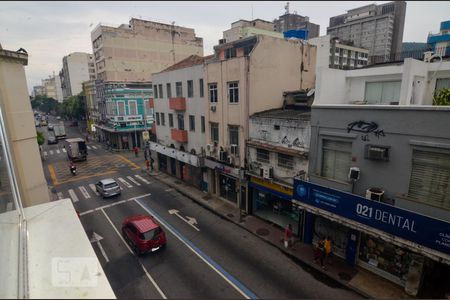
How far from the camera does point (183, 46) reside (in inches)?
2146

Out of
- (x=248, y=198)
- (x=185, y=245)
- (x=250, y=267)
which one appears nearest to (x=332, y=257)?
(x=250, y=267)

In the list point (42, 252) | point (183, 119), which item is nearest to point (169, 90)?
point (183, 119)

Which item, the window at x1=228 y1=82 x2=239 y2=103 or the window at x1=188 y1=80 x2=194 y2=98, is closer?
the window at x1=228 y1=82 x2=239 y2=103

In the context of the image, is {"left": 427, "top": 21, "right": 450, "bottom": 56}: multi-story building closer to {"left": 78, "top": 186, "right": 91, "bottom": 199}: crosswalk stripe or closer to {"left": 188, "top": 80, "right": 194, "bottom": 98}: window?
{"left": 188, "top": 80, "right": 194, "bottom": 98}: window

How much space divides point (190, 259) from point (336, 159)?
1047 cm

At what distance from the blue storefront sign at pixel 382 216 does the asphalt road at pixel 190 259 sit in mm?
3837

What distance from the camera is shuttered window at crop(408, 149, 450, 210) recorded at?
1027 centimetres

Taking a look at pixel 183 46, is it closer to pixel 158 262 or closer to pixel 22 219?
pixel 158 262

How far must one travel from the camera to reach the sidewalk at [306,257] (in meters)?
12.1

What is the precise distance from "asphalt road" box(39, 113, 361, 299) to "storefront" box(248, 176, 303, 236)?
2638 millimetres

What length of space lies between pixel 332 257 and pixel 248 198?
7514 mm

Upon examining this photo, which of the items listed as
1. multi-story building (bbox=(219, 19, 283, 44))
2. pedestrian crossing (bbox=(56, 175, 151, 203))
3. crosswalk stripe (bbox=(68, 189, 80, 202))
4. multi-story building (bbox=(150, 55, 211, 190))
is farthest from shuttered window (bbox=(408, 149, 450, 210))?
multi-story building (bbox=(219, 19, 283, 44))

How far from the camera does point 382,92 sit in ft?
47.9

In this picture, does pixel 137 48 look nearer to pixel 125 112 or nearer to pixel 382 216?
pixel 125 112
